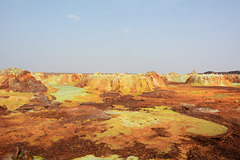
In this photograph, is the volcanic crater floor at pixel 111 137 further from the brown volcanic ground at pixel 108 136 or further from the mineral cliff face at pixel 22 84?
the mineral cliff face at pixel 22 84

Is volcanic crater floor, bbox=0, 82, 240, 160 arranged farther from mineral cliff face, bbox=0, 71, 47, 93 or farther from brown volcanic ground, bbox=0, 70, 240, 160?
mineral cliff face, bbox=0, 71, 47, 93

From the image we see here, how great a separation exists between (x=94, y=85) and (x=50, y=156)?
26.3m

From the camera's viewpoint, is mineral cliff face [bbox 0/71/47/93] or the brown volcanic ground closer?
the brown volcanic ground

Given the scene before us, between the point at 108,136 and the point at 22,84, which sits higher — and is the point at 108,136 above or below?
below

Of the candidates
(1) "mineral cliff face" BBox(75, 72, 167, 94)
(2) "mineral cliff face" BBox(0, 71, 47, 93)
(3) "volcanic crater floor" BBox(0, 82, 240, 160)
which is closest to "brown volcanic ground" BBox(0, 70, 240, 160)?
(3) "volcanic crater floor" BBox(0, 82, 240, 160)

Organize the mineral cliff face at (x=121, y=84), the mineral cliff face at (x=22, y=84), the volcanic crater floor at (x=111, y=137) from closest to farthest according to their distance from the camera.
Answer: the volcanic crater floor at (x=111, y=137) < the mineral cliff face at (x=22, y=84) < the mineral cliff face at (x=121, y=84)

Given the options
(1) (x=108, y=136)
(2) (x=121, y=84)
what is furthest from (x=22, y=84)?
(1) (x=108, y=136)

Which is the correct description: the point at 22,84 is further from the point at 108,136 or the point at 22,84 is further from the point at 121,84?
the point at 108,136

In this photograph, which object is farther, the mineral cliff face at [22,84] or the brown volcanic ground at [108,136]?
the mineral cliff face at [22,84]

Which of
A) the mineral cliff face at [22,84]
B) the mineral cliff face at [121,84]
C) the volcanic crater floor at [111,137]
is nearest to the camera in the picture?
the volcanic crater floor at [111,137]

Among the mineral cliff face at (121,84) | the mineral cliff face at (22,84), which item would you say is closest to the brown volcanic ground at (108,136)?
the mineral cliff face at (22,84)

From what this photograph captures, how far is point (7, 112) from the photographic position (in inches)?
509

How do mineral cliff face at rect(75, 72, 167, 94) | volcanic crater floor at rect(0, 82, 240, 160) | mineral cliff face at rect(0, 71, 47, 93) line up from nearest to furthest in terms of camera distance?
volcanic crater floor at rect(0, 82, 240, 160)
mineral cliff face at rect(0, 71, 47, 93)
mineral cliff face at rect(75, 72, 167, 94)

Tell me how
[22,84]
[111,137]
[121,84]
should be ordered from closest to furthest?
[111,137]
[22,84]
[121,84]
